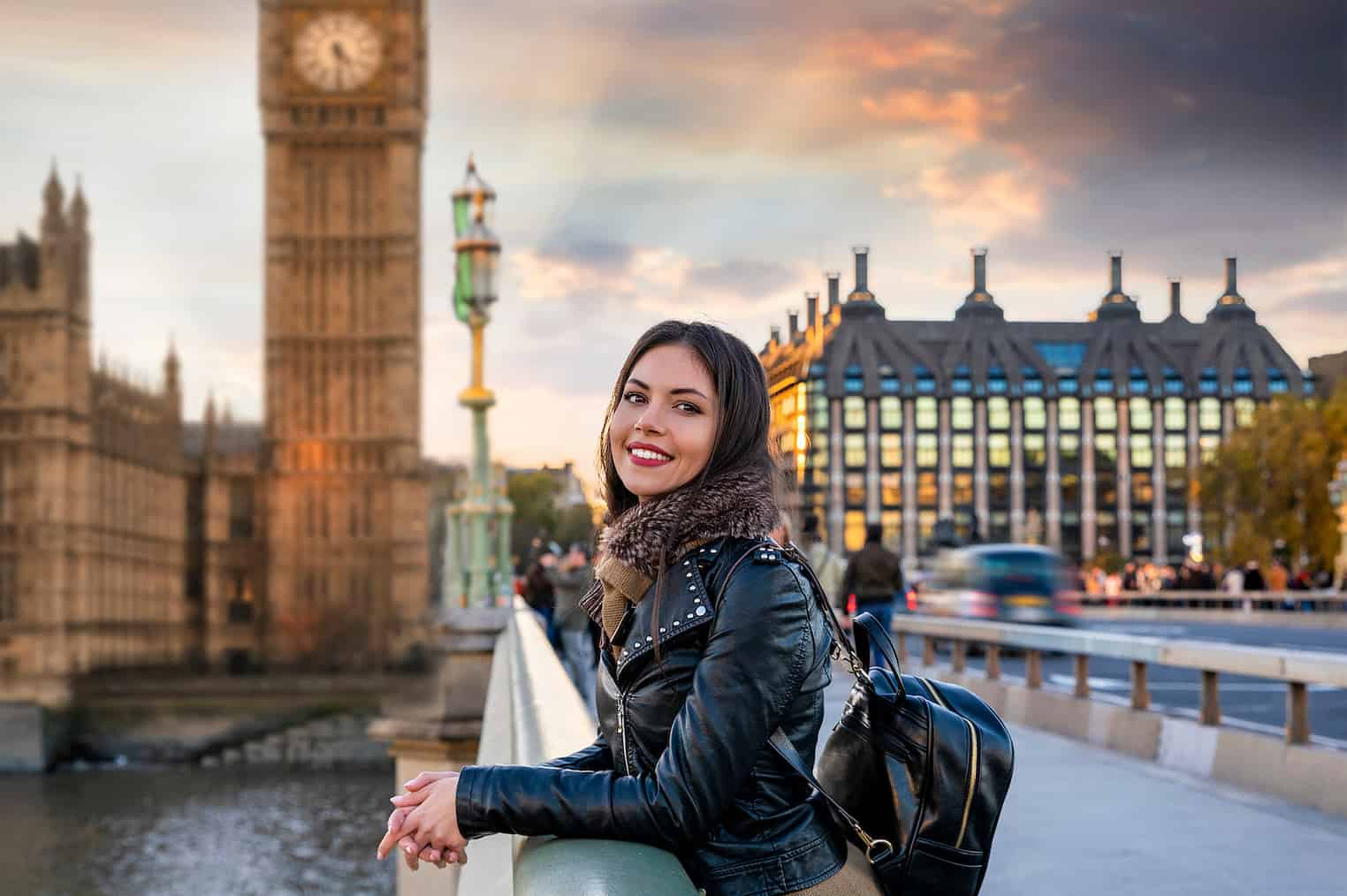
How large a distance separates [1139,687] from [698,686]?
322 inches

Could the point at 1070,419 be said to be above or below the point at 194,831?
above

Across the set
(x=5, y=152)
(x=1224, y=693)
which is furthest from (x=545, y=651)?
(x=5, y=152)

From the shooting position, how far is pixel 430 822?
2.05 m

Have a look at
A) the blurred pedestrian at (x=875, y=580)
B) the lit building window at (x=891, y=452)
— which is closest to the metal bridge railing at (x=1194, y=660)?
the blurred pedestrian at (x=875, y=580)

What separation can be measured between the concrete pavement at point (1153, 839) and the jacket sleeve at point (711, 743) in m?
3.52

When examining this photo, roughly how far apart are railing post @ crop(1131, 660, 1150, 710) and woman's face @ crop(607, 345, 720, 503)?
304 inches

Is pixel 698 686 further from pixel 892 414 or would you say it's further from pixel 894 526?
pixel 894 526

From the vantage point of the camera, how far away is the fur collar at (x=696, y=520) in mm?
2041

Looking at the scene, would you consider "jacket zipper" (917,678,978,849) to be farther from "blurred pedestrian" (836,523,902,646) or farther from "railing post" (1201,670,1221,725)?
"blurred pedestrian" (836,523,902,646)

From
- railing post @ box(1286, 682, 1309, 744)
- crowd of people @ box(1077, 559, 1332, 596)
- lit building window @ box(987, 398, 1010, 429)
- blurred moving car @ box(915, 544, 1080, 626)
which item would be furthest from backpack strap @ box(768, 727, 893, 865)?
lit building window @ box(987, 398, 1010, 429)

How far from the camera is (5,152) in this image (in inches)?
3159

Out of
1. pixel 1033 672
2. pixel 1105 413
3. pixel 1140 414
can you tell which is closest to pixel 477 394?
pixel 1033 672

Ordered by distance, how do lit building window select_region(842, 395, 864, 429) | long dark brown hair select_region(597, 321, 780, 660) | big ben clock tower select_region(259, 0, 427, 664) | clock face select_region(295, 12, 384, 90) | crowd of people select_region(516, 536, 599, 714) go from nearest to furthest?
long dark brown hair select_region(597, 321, 780, 660) → crowd of people select_region(516, 536, 599, 714) → big ben clock tower select_region(259, 0, 427, 664) → clock face select_region(295, 12, 384, 90) → lit building window select_region(842, 395, 864, 429)

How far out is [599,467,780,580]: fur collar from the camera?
6.70 feet
